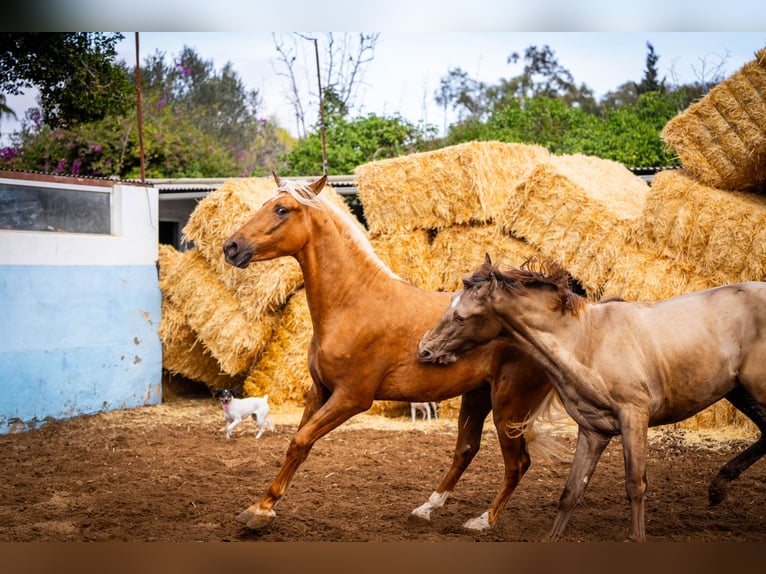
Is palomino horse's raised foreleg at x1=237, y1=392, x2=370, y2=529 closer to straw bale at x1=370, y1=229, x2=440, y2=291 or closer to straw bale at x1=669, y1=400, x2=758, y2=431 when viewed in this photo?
straw bale at x1=370, y1=229, x2=440, y2=291

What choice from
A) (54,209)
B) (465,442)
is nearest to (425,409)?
(465,442)

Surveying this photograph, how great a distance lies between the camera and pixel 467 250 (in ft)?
26.1

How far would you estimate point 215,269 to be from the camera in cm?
884

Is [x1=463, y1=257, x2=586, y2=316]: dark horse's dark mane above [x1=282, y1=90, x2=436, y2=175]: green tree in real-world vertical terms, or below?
below

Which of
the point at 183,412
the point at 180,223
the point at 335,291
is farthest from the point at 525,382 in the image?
the point at 180,223

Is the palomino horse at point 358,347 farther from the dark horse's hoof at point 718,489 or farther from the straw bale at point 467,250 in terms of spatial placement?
the straw bale at point 467,250

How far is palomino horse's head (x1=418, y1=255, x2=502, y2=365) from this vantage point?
162 inches

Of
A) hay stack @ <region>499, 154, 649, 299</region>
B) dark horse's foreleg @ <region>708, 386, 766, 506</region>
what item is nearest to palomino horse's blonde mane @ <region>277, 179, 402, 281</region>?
dark horse's foreleg @ <region>708, 386, 766, 506</region>

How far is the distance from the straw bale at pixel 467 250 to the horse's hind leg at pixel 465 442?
2.88 m

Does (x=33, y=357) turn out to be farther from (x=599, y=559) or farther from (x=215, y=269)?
(x=599, y=559)

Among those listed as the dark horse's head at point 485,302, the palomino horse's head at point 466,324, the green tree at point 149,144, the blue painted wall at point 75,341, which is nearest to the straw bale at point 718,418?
the dark horse's head at point 485,302

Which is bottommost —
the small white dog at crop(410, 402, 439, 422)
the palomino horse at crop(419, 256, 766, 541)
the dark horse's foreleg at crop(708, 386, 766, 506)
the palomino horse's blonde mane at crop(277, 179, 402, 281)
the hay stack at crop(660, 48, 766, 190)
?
the small white dog at crop(410, 402, 439, 422)

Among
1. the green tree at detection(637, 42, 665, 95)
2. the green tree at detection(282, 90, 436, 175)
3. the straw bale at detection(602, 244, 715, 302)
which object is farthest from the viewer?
the green tree at detection(637, 42, 665, 95)

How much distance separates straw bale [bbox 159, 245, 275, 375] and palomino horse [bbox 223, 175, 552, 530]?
147 inches
